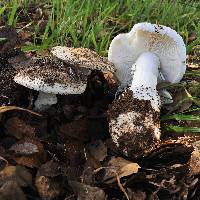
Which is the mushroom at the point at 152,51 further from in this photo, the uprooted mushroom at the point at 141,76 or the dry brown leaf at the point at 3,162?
the dry brown leaf at the point at 3,162

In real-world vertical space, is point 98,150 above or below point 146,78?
below

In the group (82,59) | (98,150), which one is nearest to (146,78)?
(82,59)

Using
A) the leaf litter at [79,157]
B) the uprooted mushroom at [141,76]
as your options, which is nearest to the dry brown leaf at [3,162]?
the leaf litter at [79,157]

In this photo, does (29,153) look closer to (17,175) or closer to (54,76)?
(17,175)

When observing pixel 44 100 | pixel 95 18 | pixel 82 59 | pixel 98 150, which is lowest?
pixel 98 150

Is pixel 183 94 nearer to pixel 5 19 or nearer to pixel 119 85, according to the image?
pixel 119 85

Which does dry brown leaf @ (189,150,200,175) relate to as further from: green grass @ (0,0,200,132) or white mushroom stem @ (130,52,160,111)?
green grass @ (0,0,200,132)
